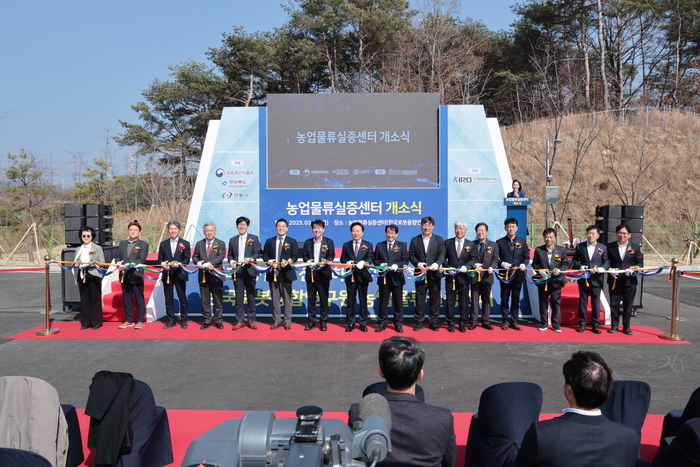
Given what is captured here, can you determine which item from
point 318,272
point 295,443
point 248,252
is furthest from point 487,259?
point 295,443

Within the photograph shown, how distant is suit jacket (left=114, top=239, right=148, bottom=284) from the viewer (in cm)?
707

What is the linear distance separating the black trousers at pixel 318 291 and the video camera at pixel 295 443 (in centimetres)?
555

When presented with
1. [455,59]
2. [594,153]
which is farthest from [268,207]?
[594,153]

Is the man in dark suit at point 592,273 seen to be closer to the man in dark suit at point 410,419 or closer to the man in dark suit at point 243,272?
the man in dark suit at point 243,272

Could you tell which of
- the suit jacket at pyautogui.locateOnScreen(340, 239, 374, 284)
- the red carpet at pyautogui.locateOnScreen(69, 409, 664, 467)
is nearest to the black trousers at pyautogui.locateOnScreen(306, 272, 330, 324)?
the suit jacket at pyautogui.locateOnScreen(340, 239, 374, 284)

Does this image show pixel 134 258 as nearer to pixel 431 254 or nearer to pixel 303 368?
pixel 303 368

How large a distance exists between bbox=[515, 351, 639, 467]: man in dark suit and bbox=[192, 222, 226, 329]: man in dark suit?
5.70 m

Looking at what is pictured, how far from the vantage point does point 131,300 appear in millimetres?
7254

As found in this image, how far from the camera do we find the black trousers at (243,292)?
708 centimetres

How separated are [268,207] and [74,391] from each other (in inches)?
206

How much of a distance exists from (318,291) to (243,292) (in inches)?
42.6

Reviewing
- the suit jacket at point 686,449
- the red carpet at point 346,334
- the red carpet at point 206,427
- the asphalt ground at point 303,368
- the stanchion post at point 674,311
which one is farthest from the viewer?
the red carpet at point 346,334

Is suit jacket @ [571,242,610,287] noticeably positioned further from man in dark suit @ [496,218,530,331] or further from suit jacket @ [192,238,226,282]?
suit jacket @ [192,238,226,282]

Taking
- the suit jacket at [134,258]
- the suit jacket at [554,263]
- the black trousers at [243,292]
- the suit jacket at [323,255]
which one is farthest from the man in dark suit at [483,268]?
the suit jacket at [134,258]
